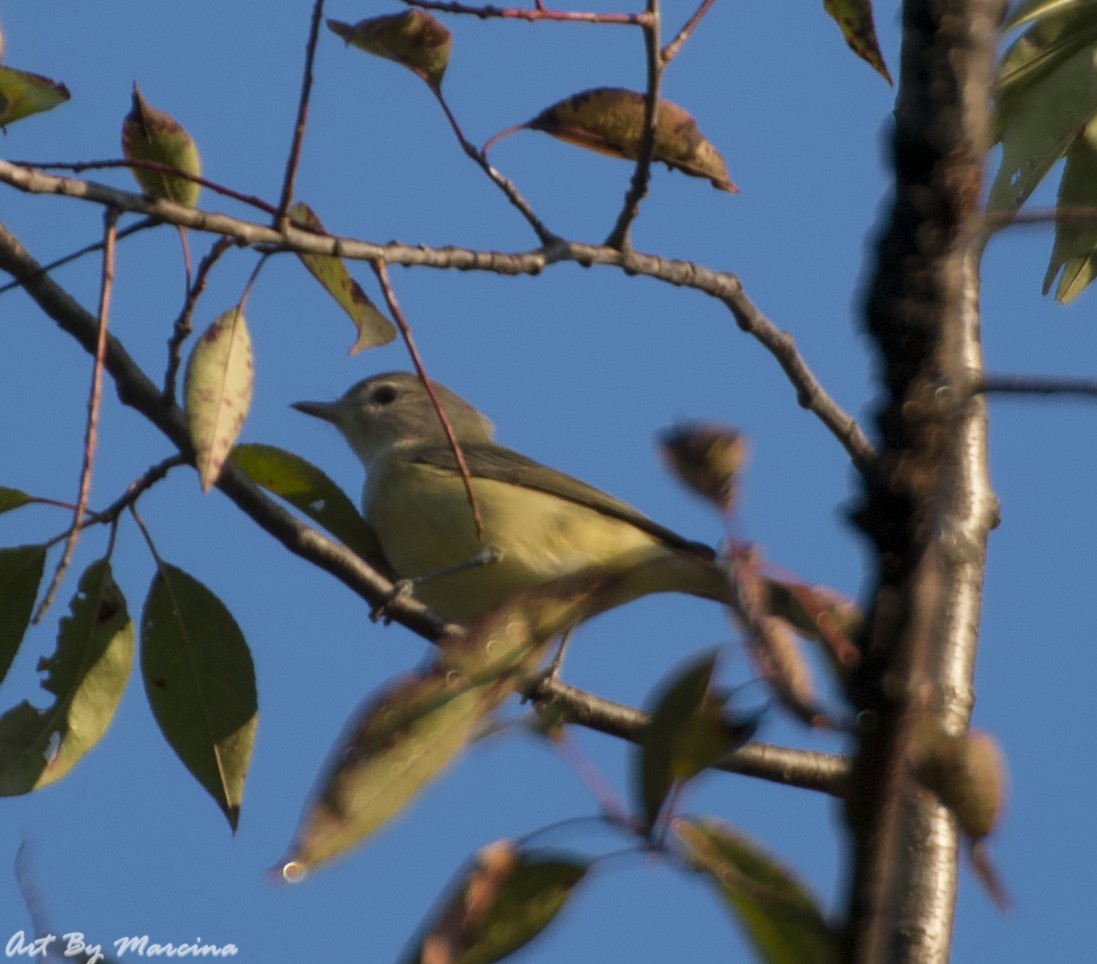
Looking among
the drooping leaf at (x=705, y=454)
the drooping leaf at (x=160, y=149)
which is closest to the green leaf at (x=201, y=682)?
the drooping leaf at (x=160, y=149)

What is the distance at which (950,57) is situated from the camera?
1149 millimetres

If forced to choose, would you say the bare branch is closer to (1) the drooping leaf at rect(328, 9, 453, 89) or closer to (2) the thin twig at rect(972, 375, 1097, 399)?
(1) the drooping leaf at rect(328, 9, 453, 89)

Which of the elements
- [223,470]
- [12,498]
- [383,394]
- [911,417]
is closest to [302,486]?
[223,470]

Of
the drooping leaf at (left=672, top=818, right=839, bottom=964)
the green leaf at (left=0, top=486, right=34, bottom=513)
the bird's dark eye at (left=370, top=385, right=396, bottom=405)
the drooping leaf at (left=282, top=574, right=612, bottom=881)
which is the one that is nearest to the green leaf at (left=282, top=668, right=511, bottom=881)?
the drooping leaf at (left=282, top=574, right=612, bottom=881)

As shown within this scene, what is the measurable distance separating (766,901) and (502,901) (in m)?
0.26

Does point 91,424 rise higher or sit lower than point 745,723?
higher

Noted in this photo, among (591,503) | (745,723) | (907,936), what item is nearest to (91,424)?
(745,723)

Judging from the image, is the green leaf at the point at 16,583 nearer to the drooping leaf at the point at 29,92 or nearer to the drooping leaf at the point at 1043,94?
the drooping leaf at the point at 29,92

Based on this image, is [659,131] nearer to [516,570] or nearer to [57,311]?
[57,311]

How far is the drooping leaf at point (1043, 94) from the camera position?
2.87 m

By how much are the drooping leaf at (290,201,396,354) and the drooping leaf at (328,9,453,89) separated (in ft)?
1.61

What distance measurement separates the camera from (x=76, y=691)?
3.00 meters

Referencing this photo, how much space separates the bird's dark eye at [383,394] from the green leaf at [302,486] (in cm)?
303

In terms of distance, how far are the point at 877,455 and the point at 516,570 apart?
4.22 metres
